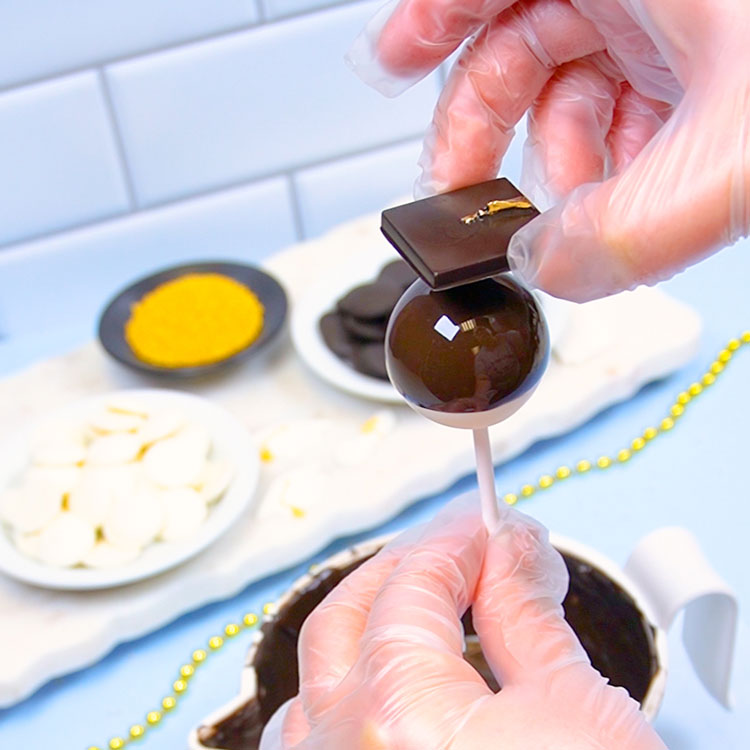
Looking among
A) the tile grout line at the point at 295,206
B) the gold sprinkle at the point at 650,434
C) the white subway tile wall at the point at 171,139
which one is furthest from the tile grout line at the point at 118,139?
the gold sprinkle at the point at 650,434

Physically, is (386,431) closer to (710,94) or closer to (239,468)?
(239,468)

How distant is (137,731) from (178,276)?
0.40 meters

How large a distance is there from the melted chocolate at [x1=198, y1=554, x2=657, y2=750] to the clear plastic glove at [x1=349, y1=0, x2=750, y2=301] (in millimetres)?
173

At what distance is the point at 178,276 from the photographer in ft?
2.98

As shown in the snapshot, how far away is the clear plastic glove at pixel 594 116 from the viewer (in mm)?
363

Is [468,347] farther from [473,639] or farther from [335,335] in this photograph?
[335,335]

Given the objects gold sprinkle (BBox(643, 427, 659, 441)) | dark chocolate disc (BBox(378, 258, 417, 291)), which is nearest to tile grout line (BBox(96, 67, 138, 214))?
dark chocolate disc (BBox(378, 258, 417, 291))

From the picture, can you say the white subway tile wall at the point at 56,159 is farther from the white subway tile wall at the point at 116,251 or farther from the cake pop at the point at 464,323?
the cake pop at the point at 464,323

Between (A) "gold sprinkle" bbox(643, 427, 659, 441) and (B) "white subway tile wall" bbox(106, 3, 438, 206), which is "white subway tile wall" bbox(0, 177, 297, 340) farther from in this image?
(A) "gold sprinkle" bbox(643, 427, 659, 441)

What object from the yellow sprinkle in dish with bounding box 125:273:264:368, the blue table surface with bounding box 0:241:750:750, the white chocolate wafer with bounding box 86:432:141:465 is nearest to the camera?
the blue table surface with bounding box 0:241:750:750

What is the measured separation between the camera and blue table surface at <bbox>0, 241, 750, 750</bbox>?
62 centimetres

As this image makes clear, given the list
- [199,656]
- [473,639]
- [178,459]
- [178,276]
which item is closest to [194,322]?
[178,276]

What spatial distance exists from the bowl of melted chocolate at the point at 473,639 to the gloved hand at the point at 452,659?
0.02 metres

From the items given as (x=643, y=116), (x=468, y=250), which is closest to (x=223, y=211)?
(x=643, y=116)
